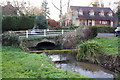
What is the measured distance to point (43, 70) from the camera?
5984 mm

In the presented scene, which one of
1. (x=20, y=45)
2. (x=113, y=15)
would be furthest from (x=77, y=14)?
(x=20, y=45)

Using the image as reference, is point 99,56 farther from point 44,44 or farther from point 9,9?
point 9,9

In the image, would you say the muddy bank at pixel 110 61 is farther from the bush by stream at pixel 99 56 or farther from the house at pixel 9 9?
the house at pixel 9 9

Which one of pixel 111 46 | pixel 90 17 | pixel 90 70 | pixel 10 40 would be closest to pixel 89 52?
pixel 90 70

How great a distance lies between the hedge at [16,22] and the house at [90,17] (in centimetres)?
1579

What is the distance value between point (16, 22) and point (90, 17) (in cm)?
1918

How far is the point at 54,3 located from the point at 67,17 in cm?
578

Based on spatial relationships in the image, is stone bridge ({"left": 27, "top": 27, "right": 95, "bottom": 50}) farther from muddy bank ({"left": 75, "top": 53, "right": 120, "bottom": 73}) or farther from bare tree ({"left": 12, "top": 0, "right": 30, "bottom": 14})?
bare tree ({"left": 12, "top": 0, "right": 30, "bottom": 14})

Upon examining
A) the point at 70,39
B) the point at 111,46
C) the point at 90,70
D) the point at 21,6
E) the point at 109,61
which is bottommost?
the point at 90,70

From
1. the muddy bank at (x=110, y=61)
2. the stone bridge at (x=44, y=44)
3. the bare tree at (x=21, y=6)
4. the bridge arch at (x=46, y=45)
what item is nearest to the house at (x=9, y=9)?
the bare tree at (x=21, y=6)

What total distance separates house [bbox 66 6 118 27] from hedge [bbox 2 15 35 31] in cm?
1579

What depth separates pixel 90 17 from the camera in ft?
104

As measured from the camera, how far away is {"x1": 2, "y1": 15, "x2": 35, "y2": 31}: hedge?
15.6m

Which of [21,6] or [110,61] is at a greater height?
[21,6]
